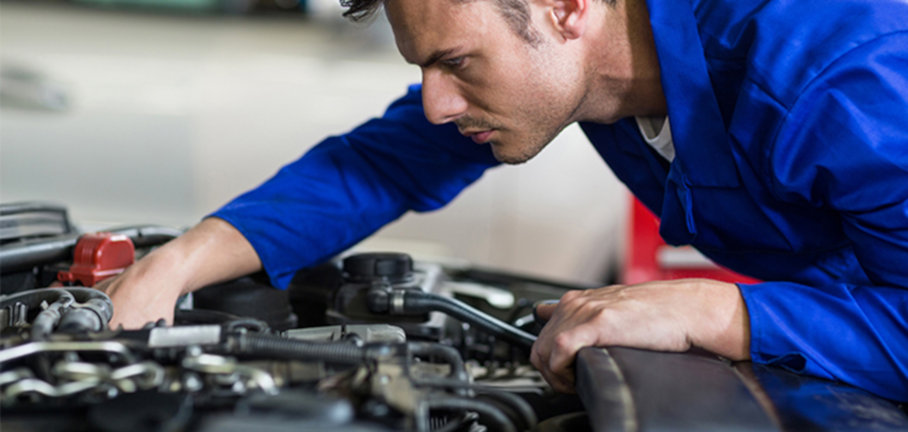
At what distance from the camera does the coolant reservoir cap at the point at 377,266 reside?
3.45 feet

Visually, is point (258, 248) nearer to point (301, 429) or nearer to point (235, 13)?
point (301, 429)

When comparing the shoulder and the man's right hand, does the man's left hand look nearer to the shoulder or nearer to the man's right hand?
the shoulder

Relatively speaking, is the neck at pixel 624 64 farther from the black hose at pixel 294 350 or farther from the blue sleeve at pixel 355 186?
the black hose at pixel 294 350

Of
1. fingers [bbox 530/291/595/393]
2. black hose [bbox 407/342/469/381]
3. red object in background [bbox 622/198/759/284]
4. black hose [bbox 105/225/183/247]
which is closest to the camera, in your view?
black hose [bbox 407/342/469/381]

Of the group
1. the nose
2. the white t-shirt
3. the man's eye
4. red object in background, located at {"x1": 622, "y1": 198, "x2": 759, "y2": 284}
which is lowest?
red object in background, located at {"x1": 622, "y1": 198, "x2": 759, "y2": 284}

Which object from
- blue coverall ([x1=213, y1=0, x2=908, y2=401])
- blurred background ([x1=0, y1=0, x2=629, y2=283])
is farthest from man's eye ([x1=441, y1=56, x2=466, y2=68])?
blurred background ([x1=0, y1=0, x2=629, y2=283])

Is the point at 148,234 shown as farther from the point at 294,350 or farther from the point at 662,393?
the point at 662,393

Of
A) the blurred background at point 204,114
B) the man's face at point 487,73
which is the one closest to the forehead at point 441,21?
the man's face at point 487,73

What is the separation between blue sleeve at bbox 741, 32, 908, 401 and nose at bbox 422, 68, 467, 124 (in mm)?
407

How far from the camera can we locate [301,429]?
494 mm

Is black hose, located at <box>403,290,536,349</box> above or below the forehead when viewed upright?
below

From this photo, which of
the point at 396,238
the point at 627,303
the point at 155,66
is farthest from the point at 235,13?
the point at 627,303

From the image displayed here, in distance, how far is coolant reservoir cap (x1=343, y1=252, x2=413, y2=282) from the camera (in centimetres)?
105

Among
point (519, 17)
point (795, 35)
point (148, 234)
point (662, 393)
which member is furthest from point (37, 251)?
point (795, 35)
